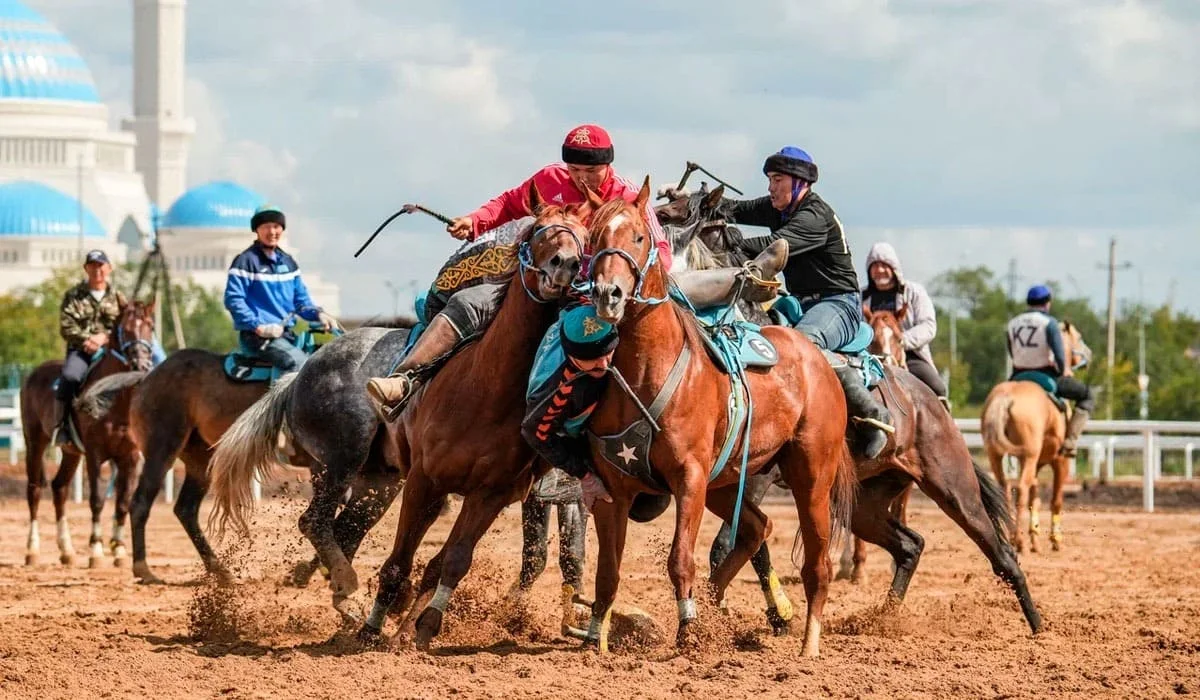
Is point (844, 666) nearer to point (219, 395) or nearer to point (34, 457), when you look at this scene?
point (219, 395)

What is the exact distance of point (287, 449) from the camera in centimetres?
1504

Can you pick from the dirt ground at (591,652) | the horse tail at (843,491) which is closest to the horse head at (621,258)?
the dirt ground at (591,652)

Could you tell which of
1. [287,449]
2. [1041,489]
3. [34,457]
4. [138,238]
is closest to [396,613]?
[287,449]

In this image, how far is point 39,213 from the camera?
113625 millimetres

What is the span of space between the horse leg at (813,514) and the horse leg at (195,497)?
16.3ft

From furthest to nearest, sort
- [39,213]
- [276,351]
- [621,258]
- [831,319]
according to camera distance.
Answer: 1. [39,213]
2. [276,351]
3. [831,319]
4. [621,258]

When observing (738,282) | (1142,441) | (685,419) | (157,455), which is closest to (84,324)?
(157,455)

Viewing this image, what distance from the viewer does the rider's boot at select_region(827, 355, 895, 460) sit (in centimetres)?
1173

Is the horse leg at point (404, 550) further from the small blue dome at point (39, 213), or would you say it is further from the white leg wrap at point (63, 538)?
the small blue dome at point (39, 213)

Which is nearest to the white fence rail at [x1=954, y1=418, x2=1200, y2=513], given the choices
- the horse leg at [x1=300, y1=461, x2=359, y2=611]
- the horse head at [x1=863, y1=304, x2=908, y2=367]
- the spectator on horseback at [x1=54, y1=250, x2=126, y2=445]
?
the horse head at [x1=863, y1=304, x2=908, y2=367]

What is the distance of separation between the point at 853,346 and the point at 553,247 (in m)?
3.08

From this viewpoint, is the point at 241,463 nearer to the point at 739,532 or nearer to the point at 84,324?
the point at 739,532

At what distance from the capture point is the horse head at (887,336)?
14586 mm

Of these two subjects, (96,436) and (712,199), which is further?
(96,436)
